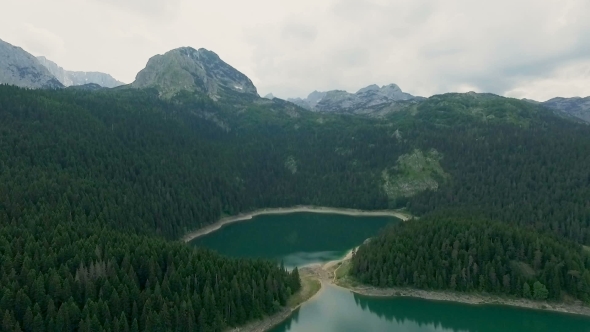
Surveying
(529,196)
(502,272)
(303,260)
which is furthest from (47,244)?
(529,196)

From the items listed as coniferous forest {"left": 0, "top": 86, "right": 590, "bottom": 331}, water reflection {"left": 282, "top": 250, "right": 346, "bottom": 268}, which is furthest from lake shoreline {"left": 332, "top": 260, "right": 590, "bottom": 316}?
water reflection {"left": 282, "top": 250, "right": 346, "bottom": 268}

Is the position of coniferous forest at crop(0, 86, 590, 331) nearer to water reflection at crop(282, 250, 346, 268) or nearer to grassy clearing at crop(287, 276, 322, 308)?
grassy clearing at crop(287, 276, 322, 308)

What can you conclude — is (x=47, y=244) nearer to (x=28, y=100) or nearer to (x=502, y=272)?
(x=502, y=272)

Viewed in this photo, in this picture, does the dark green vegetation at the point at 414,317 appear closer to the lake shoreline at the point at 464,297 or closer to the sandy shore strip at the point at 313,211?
the lake shoreline at the point at 464,297

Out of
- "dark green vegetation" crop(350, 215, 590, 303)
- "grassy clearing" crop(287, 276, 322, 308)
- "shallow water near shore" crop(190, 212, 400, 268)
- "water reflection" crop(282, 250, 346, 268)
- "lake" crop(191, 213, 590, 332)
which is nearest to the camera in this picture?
"lake" crop(191, 213, 590, 332)

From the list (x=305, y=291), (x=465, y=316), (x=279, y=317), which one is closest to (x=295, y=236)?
(x=305, y=291)

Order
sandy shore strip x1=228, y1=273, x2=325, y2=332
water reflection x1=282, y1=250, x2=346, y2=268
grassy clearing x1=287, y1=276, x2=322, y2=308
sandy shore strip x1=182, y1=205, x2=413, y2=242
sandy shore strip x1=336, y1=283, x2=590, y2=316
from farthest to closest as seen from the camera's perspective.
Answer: sandy shore strip x1=182, y1=205, x2=413, y2=242, water reflection x1=282, y1=250, x2=346, y2=268, grassy clearing x1=287, y1=276, x2=322, y2=308, sandy shore strip x1=336, y1=283, x2=590, y2=316, sandy shore strip x1=228, y1=273, x2=325, y2=332

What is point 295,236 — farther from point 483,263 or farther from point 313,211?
point 483,263
